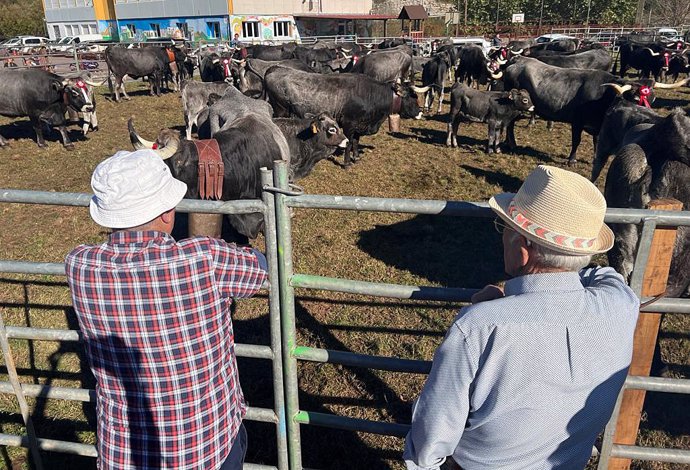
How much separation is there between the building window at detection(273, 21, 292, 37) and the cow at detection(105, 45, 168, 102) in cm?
2686

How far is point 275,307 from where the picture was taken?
2176 millimetres

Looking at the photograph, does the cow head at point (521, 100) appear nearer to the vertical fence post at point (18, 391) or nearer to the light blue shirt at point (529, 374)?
the light blue shirt at point (529, 374)

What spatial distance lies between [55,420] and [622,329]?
3.71 metres

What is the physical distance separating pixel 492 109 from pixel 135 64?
14456mm

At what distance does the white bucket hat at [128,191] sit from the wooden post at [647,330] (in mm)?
1888

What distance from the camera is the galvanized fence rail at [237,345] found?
6.88 feet

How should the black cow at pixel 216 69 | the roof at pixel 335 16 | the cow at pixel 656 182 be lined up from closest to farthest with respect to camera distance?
the cow at pixel 656 182 → the black cow at pixel 216 69 → the roof at pixel 335 16

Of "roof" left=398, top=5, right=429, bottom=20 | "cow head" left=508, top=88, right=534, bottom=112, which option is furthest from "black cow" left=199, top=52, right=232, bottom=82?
"roof" left=398, top=5, right=429, bottom=20

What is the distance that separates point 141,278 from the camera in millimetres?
1634

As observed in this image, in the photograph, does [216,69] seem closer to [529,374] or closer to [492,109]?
[492,109]

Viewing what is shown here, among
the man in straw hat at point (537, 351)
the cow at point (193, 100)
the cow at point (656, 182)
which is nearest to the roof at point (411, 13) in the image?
the cow at point (193, 100)

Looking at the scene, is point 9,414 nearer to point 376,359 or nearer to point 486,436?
point 376,359

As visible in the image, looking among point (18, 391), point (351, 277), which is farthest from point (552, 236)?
point (351, 277)

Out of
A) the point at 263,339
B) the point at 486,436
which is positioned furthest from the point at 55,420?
the point at 486,436
